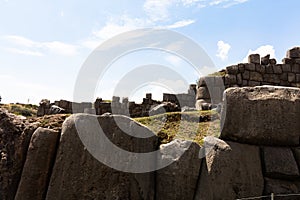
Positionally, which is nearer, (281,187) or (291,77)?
(281,187)

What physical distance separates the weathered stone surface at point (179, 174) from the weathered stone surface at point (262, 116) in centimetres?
77

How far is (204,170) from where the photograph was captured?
5.02 meters

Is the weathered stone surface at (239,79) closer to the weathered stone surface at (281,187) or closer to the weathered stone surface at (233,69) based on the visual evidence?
the weathered stone surface at (233,69)

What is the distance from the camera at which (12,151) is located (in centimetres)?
543

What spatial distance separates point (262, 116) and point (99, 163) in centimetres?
277

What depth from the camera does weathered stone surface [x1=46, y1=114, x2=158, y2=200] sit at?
186 inches

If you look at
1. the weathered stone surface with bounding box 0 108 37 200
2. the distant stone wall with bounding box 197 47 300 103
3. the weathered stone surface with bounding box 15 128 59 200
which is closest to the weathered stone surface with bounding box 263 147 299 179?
the weathered stone surface with bounding box 15 128 59 200

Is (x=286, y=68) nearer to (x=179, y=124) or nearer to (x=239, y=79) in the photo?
(x=239, y=79)

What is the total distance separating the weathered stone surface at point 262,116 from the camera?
529 centimetres

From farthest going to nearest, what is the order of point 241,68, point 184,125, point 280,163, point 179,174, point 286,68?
point 286,68, point 241,68, point 184,125, point 280,163, point 179,174

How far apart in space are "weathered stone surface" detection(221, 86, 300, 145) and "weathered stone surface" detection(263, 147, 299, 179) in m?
0.16

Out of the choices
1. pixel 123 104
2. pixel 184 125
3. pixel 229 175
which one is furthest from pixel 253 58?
pixel 229 175

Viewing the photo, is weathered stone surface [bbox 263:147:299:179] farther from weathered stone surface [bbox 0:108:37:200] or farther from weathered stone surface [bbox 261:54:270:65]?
weathered stone surface [bbox 261:54:270:65]

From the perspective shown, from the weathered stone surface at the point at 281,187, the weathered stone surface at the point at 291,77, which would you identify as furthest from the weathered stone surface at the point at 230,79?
the weathered stone surface at the point at 281,187
